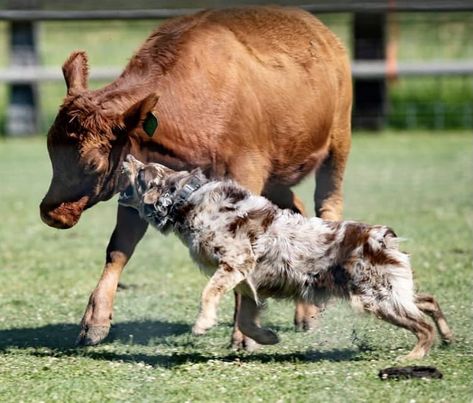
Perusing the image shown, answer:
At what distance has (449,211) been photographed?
1139 centimetres

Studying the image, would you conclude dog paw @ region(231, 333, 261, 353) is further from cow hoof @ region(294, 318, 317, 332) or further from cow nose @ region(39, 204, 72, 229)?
cow nose @ region(39, 204, 72, 229)

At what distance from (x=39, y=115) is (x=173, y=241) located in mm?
7739

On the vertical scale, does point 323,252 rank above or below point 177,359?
above

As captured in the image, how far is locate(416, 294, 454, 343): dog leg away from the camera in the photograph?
238 inches

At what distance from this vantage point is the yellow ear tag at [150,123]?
622 cm

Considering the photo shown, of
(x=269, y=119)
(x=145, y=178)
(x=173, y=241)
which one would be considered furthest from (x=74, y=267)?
(x=145, y=178)

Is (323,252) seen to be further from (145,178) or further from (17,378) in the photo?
(17,378)

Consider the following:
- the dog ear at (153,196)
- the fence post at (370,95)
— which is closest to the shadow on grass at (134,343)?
the dog ear at (153,196)

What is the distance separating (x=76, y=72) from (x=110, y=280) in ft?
3.98

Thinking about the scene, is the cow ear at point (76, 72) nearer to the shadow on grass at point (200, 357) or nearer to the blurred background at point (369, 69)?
the shadow on grass at point (200, 357)

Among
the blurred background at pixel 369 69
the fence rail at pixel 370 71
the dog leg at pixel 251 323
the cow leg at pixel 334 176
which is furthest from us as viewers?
the blurred background at pixel 369 69

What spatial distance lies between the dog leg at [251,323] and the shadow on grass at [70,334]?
738 mm

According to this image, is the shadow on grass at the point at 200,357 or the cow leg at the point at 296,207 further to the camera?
the cow leg at the point at 296,207

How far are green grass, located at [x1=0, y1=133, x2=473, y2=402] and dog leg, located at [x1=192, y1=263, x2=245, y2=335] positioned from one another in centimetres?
26
